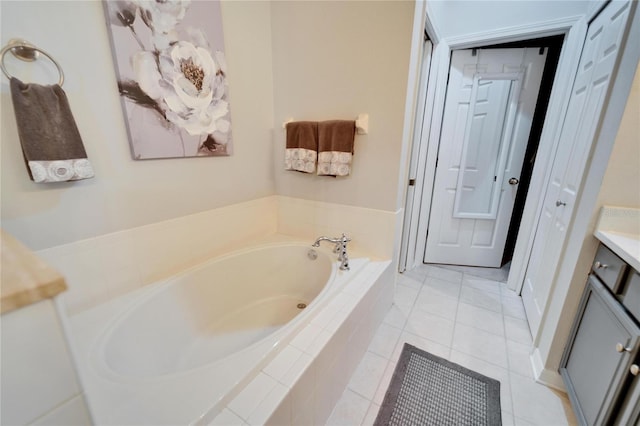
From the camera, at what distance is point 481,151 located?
7.46ft

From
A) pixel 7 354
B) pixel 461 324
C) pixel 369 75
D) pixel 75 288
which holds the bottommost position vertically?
pixel 461 324

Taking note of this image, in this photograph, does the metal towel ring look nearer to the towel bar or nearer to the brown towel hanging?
the brown towel hanging

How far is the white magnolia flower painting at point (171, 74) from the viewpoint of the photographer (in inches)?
43.5

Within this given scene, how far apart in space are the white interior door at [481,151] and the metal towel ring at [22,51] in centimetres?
250

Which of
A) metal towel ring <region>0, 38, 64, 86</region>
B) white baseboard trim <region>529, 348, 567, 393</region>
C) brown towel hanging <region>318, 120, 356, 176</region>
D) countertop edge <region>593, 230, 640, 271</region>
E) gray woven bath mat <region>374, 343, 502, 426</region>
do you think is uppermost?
metal towel ring <region>0, 38, 64, 86</region>

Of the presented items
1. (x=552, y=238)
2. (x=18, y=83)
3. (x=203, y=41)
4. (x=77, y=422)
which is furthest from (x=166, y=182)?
(x=552, y=238)

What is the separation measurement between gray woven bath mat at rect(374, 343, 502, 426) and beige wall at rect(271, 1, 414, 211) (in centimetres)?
94

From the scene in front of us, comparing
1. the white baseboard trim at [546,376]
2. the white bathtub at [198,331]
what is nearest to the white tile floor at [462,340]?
the white baseboard trim at [546,376]

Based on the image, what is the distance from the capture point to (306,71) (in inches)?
66.4

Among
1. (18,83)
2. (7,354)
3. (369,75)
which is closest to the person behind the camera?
(7,354)

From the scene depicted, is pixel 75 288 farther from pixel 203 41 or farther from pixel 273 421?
pixel 203 41

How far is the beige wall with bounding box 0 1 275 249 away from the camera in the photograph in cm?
90

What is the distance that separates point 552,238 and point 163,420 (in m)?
2.12

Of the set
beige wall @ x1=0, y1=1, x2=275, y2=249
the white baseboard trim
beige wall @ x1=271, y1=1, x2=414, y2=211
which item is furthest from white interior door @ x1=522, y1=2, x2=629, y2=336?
beige wall @ x1=0, y1=1, x2=275, y2=249
